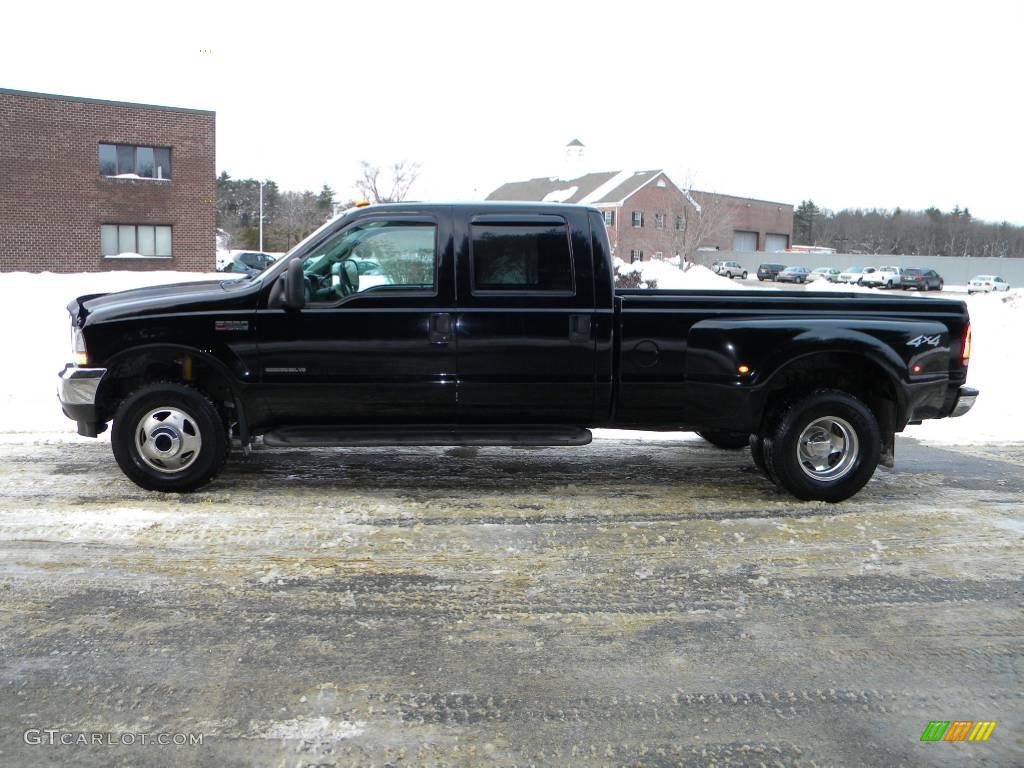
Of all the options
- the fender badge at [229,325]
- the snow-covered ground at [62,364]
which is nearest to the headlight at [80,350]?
the fender badge at [229,325]

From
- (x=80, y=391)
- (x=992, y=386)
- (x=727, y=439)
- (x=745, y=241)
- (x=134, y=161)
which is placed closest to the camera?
(x=80, y=391)

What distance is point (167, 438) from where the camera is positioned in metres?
6.16

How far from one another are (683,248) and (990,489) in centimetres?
5377

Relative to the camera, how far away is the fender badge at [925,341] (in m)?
6.27

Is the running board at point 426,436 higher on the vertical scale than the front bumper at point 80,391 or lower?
lower

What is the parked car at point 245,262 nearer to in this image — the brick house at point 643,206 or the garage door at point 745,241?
the brick house at point 643,206

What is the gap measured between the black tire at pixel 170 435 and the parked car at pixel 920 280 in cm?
5332

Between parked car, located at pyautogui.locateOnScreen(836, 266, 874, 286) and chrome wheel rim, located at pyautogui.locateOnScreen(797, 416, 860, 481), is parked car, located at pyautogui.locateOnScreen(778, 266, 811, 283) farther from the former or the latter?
chrome wheel rim, located at pyautogui.locateOnScreen(797, 416, 860, 481)

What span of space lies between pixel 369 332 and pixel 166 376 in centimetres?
153

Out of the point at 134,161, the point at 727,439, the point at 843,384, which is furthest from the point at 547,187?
the point at 843,384

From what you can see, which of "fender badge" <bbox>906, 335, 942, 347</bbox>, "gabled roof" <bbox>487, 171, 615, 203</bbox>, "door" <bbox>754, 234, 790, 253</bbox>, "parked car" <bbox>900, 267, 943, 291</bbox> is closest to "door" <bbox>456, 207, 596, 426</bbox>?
"fender badge" <bbox>906, 335, 942, 347</bbox>

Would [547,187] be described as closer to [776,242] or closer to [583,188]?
[583,188]

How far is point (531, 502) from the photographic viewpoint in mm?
6266

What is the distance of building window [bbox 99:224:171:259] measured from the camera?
109 feet
